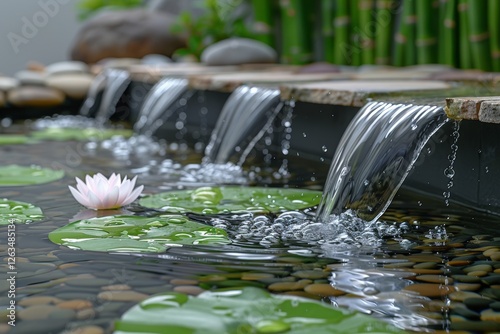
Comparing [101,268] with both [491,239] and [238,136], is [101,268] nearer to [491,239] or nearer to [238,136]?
[491,239]

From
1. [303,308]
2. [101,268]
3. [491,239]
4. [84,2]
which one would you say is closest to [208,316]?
[303,308]

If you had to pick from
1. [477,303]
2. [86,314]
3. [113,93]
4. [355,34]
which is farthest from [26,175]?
[113,93]

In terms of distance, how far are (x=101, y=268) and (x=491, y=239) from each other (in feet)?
2.57

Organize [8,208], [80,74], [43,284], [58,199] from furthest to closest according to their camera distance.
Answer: [80,74] → [58,199] → [8,208] → [43,284]

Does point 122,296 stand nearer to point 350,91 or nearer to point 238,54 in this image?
point 350,91

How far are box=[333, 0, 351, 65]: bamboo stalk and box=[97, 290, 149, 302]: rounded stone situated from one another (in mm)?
3205

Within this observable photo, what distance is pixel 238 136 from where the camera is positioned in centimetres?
274

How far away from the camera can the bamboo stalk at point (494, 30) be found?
10.5 ft

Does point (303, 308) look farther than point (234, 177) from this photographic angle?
No

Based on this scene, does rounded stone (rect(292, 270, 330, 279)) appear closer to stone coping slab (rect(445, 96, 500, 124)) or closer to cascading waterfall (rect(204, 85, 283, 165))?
stone coping slab (rect(445, 96, 500, 124))

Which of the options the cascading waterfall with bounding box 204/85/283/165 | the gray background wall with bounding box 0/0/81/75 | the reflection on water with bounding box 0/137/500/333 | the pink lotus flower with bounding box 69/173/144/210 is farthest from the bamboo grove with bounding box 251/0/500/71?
the gray background wall with bounding box 0/0/81/75

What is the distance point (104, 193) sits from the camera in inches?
73.0

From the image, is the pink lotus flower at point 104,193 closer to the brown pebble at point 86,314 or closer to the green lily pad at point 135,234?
the green lily pad at point 135,234

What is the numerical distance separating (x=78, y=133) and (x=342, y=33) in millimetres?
1508
